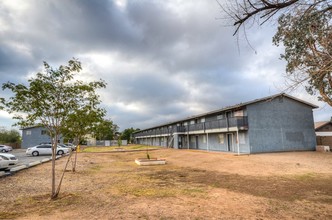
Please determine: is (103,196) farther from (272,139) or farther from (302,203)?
(272,139)

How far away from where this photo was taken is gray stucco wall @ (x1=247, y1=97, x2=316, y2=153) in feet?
83.0

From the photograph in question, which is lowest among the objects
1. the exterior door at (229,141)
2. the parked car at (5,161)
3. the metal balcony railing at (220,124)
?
the parked car at (5,161)

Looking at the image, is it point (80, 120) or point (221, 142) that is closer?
point (80, 120)

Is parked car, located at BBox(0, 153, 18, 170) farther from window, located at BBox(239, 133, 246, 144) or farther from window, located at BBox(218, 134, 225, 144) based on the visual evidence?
window, located at BBox(218, 134, 225, 144)

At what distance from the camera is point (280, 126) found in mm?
26469

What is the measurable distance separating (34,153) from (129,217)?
101 feet

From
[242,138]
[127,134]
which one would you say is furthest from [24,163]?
[127,134]

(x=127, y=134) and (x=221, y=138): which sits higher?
(x=127, y=134)

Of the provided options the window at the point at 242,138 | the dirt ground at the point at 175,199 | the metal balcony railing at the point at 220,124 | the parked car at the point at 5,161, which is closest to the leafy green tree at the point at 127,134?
the metal balcony railing at the point at 220,124

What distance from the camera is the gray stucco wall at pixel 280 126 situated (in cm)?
2531

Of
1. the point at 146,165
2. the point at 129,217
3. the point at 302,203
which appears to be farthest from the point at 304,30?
the point at 146,165

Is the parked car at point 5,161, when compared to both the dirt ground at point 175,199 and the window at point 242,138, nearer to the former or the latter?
the dirt ground at point 175,199

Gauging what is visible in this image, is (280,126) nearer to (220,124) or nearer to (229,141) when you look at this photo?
(229,141)

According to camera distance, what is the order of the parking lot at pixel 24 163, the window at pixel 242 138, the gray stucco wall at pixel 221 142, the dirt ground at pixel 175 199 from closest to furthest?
the dirt ground at pixel 175 199, the parking lot at pixel 24 163, the gray stucco wall at pixel 221 142, the window at pixel 242 138
